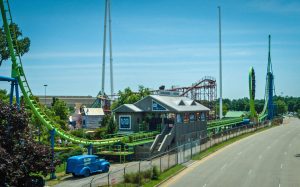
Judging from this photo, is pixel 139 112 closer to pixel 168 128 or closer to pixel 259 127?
pixel 168 128

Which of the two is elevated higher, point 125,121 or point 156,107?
point 156,107

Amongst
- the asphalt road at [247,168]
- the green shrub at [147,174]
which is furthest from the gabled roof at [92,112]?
the green shrub at [147,174]

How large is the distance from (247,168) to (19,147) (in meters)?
24.8

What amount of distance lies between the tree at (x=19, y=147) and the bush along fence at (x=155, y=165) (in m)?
3.44

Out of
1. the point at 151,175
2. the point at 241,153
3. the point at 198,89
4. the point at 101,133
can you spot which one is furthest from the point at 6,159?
the point at 198,89

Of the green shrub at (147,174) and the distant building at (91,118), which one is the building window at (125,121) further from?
the distant building at (91,118)

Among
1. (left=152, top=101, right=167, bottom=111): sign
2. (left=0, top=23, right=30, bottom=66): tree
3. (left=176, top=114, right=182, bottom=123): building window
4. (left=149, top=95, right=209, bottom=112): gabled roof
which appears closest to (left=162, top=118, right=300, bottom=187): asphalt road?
(left=176, top=114, right=182, bottom=123): building window

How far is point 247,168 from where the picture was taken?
40125 mm

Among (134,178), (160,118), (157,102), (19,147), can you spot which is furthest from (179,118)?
(19,147)

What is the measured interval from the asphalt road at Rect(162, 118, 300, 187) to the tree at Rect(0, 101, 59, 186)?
42.3 ft

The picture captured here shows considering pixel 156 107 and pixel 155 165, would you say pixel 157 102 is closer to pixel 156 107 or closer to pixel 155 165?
pixel 156 107

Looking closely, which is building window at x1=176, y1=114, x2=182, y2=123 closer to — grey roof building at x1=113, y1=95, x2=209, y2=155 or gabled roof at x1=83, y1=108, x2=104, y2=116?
grey roof building at x1=113, y1=95, x2=209, y2=155

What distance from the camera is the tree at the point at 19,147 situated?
21844 mm

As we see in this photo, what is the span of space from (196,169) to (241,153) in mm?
12606
